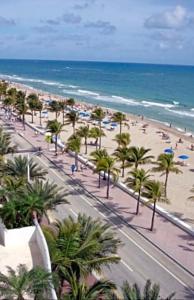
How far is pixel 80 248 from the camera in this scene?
1872 cm

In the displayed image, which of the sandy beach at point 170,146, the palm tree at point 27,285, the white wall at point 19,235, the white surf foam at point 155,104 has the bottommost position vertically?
the sandy beach at point 170,146

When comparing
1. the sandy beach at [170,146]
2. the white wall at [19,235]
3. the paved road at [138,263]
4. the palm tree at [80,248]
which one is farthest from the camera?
the sandy beach at [170,146]

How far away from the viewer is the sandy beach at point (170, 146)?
111 feet

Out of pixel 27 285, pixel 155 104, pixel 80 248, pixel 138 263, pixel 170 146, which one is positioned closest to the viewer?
pixel 27 285

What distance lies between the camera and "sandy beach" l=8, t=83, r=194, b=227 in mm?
33787

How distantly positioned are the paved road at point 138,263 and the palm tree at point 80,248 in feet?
7.90

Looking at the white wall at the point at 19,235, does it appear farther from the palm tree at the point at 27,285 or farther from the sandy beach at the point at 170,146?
the sandy beach at the point at 170,146

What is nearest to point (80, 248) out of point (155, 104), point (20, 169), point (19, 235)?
point (19, 235)

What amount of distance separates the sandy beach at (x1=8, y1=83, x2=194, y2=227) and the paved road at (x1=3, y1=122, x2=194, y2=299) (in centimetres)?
574

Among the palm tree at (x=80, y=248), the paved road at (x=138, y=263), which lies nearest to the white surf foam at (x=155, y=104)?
the paved road at (x=138, y=263)

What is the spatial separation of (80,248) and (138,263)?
605 cm

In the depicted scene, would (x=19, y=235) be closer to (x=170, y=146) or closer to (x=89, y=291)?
(x=89, y=291)

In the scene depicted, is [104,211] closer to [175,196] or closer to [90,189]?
[90,189]

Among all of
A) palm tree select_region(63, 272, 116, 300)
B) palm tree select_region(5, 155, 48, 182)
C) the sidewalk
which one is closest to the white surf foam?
the sidewalk
